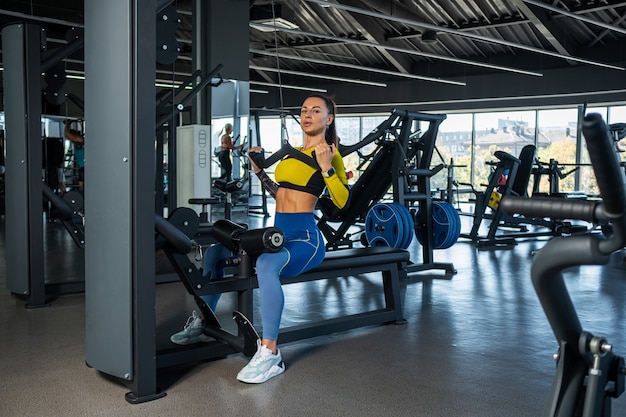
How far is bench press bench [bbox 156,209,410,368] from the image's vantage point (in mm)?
2568

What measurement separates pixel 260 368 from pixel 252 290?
427 millimetres

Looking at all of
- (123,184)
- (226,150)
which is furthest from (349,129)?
(123,184)

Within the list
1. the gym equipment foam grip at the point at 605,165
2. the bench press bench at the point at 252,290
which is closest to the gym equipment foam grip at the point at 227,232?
the bench press bench at the point at 252,290

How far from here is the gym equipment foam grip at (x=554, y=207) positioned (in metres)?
0.94

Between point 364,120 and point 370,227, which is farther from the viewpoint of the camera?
point 364,120

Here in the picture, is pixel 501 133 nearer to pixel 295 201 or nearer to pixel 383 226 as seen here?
pixel 383 226

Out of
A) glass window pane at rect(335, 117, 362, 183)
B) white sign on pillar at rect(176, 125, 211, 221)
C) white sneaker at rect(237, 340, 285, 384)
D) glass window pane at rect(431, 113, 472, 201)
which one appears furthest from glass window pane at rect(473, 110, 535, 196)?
white sneaker at rect(237, 340, 285, 384)

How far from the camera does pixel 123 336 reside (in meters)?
2.25

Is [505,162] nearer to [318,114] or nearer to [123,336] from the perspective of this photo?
[318,114]

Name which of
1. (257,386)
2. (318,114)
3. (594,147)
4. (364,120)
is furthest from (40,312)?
(364,120)

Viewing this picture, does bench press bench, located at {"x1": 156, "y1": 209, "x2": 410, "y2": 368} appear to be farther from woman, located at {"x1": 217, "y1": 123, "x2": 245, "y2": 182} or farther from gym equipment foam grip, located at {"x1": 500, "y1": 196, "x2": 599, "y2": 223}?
woman, located at {"x1": 217, "y1": 123, "x2": 245, "y2": 182}

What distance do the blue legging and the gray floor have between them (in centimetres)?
28

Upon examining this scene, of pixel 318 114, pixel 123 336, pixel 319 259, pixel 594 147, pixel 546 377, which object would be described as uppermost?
pixel 318 114

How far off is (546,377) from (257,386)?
1224mm
